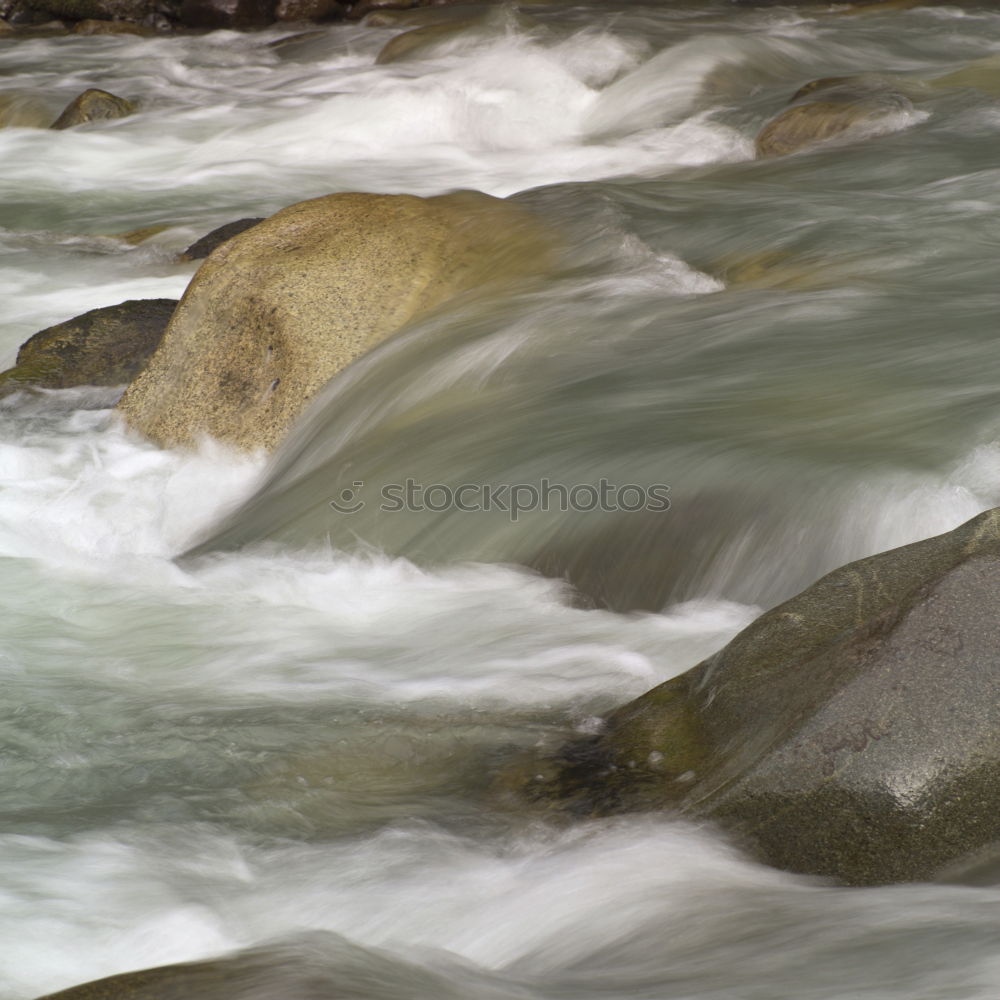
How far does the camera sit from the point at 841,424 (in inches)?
197

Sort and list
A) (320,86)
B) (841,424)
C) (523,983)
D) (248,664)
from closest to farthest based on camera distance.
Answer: (523,983), (248,664), (841,424), (320,86)

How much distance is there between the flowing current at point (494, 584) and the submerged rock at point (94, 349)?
0.51 feet

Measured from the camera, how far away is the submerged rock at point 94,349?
7254 mm

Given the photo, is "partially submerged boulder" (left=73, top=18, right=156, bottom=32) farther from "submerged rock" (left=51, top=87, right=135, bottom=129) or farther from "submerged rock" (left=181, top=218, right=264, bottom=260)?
"submerged rock" (left=181, top=218, right=264, bottom=260)

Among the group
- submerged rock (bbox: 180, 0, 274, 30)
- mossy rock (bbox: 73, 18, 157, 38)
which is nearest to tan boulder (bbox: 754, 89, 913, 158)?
submerged rock (bbox: 180, 0, 274, 30)

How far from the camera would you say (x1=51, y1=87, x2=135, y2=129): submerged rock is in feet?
41.6

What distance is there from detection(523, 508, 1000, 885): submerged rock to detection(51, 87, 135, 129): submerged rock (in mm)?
10563

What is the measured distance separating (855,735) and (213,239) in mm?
6722

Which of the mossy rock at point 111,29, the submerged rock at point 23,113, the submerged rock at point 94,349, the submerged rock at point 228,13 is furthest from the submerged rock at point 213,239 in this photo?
the submerged rock at point 228,13

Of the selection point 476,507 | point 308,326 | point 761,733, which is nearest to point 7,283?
point 308,326

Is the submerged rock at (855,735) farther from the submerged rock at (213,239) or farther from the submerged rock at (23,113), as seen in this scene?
the submerged rock at (23,113)

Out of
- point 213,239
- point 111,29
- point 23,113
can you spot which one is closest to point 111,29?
point 111,29

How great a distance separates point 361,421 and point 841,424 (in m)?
1.93

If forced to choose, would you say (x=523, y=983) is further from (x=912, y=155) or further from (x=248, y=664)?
(x=912, y=155)
